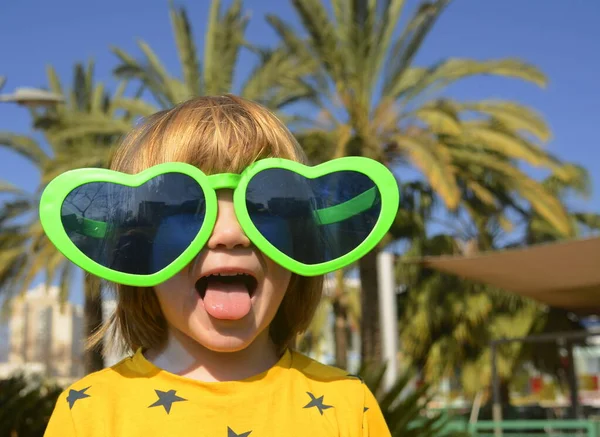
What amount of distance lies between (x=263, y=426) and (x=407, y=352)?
51.1ft

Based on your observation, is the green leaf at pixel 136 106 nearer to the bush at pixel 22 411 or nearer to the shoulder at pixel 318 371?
the bush at pixel 22 411

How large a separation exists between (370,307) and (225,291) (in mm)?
9035

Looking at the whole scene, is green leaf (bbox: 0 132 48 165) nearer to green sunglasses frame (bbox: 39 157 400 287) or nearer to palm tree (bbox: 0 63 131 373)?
palm tree (bbox: 0 63 131 373)

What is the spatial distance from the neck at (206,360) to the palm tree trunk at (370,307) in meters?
8.64

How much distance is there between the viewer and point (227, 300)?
1.24 meters

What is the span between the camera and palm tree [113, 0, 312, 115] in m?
10.3

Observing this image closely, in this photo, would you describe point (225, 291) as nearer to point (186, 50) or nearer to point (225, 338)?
point (225, 338)

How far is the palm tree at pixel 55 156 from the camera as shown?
→ 10805 mm

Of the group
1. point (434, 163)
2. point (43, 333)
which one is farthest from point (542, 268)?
point (43, 333)

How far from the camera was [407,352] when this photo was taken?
53.9 feet

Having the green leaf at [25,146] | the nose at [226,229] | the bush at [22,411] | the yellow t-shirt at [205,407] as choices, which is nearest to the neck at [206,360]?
the yellow t-shirt at [205,407]

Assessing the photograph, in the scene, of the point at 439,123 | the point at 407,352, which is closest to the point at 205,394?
the point at 439,123

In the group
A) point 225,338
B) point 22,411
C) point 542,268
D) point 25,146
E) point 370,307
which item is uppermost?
point 25,146

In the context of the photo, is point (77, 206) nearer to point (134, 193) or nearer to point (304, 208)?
point (134, 193)
